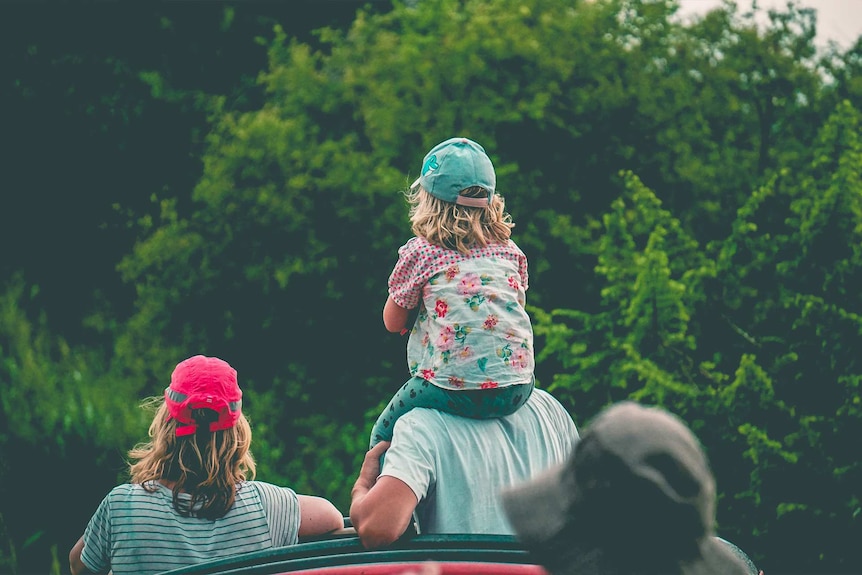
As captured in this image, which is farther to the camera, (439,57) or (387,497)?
(439,57)

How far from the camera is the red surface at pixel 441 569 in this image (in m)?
2.05

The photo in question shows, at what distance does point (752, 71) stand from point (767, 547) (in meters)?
4.04

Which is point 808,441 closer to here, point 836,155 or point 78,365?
point 836,155

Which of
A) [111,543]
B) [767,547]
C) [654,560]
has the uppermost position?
[654,560]

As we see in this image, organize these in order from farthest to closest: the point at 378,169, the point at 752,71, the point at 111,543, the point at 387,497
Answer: the point at 752,71 → the point at 378,169 → the point at 111,543 → the point at 387,497

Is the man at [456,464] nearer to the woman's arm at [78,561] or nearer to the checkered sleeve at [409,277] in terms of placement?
the checkered sleeve at [409,277]

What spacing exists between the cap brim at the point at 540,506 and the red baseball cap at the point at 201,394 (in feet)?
4.24

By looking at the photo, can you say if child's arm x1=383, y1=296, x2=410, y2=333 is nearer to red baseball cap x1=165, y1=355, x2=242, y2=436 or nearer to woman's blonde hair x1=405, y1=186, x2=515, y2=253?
woman's blonde hair x1=405, y1=186, x2=515, y2=253

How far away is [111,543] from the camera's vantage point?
2.68 meters

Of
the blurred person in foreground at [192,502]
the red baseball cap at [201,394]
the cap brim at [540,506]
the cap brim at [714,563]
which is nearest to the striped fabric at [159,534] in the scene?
the blurred person in foreground at [192,502]

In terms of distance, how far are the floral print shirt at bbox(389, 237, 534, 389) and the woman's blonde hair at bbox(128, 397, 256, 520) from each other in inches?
20.5

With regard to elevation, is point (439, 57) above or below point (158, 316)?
above

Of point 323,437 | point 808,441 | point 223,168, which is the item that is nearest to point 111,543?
point 808,441

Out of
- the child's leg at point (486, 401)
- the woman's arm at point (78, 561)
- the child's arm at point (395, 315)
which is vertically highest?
the child's arm at point (395, 315)
